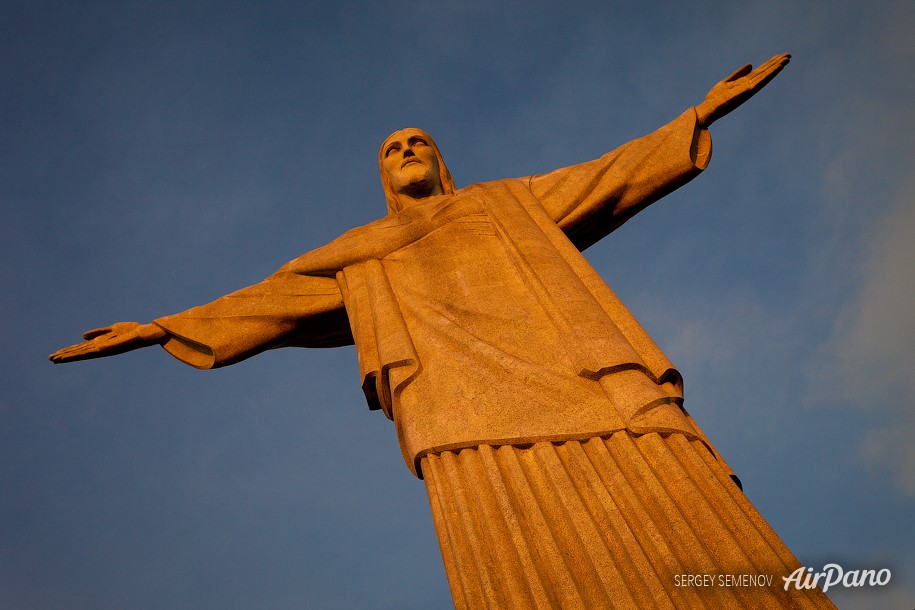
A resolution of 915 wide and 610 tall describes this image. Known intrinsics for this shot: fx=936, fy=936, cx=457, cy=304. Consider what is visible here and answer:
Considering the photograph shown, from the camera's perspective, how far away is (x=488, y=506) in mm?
5004

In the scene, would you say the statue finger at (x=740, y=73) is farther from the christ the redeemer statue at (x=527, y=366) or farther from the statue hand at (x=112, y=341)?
the statue hand at (x=112, y=341)

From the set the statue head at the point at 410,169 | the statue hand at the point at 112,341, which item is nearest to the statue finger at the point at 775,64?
the statue head at the point at 410,169

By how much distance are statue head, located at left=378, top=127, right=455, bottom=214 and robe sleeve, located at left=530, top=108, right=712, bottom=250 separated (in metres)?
1.09

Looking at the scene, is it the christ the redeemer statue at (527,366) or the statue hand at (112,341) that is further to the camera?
the statue hand at (112,341)

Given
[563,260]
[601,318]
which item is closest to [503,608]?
[601,318]

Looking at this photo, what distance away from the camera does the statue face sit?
8672mm

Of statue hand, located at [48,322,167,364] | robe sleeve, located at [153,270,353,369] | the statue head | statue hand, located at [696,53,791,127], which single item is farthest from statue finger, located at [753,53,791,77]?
statue hand, located at [48,322,167,364]

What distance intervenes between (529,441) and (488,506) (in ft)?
1.81

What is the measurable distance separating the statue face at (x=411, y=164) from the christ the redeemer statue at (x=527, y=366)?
0.06 feet

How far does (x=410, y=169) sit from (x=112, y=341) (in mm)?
3036

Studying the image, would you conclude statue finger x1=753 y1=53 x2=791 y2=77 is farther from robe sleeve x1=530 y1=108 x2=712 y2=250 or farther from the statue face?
the statue face

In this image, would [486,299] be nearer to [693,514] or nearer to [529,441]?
[529,441]

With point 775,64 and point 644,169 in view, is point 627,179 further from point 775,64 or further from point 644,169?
point 775,64

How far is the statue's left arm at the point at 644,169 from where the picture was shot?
25.4 ft
